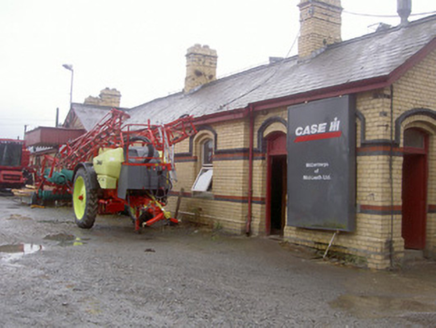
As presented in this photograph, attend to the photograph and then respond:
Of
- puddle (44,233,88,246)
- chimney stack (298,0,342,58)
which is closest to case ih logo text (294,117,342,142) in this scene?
chimney stack (298,0,342,58)

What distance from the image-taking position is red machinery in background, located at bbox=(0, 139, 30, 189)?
2508cm

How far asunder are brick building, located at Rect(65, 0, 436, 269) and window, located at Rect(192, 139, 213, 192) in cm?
4

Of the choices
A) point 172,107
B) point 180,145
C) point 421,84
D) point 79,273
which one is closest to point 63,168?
point 180,145

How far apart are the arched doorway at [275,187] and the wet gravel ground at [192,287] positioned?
1441mm

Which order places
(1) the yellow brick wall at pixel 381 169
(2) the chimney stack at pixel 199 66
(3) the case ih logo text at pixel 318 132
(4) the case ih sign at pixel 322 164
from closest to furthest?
(1) the yellow brick wall at pixel 381 169 < (4) the case ih sign at pixel 322 164 < (3) the case ih logo text at pixel 318 132 < (2) the chimney stack at pixel 199 66

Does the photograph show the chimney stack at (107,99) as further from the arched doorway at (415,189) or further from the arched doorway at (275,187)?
the arched doorway at (415,189)

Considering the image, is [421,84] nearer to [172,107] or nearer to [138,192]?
[138,192]

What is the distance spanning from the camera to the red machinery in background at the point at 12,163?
25078 mm

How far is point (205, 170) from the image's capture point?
13719 mm

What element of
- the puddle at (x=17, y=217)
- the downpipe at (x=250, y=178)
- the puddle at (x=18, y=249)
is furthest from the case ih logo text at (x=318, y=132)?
the puddle at (x=17, y=217)

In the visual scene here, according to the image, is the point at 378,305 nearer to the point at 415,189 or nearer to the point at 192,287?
the point at 192,287

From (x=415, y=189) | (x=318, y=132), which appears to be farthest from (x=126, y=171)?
(x=415, y=189)

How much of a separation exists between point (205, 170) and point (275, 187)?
2448 millimetres

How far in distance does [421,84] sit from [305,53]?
16.3ft
